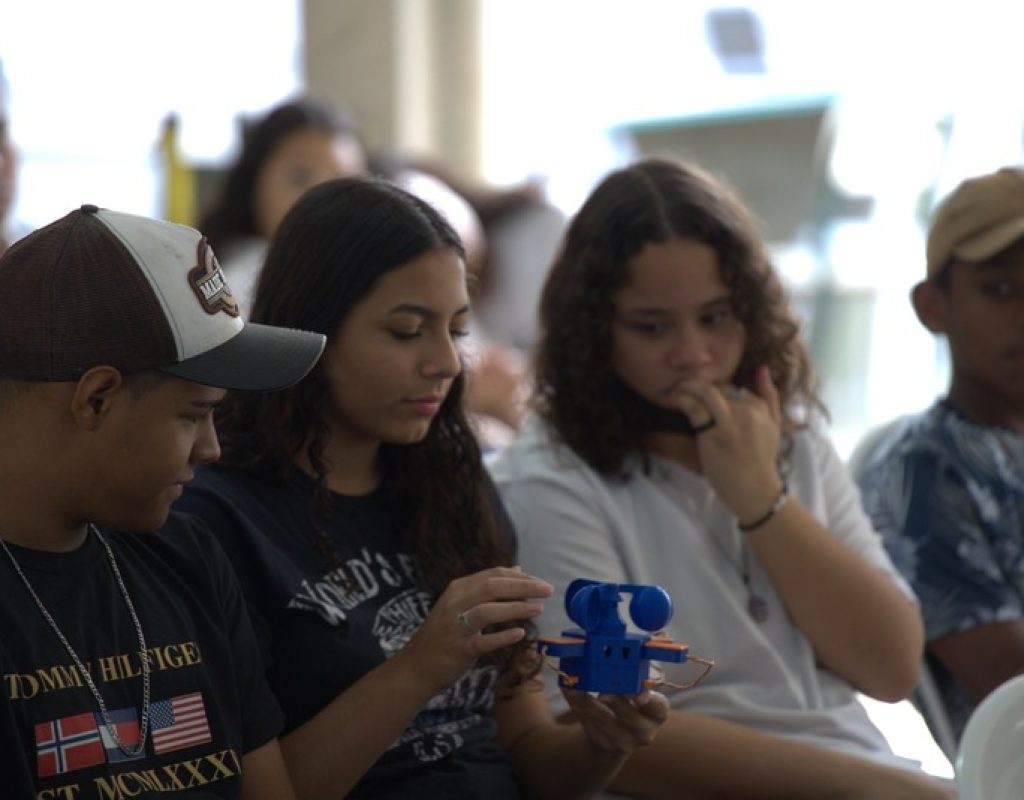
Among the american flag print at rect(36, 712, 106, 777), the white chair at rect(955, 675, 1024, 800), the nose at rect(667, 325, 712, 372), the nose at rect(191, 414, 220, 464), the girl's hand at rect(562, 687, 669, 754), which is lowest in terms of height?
the girl's hand at rect(562, 687, 669, 754)

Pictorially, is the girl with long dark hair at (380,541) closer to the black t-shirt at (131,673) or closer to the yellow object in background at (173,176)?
the black t-shirt at (131,673)

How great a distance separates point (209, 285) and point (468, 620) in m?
0.45

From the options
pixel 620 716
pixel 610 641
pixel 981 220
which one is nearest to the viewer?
pixel 610 641

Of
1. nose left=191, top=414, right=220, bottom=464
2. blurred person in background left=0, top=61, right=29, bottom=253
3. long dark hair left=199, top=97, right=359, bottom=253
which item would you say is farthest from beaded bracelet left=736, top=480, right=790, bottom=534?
long dark hair left=199, top=97, right=359, bottom=253

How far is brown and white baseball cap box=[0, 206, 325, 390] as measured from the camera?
4.45ft

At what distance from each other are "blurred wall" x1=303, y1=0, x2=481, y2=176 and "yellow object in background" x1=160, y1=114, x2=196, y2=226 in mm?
1386

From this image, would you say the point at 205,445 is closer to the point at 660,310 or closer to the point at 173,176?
the point at 660,310

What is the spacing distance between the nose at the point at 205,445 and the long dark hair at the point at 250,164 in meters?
2.91

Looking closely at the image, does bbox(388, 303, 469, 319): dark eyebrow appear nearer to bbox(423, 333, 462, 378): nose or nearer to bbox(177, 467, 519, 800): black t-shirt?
bbox(423, 333, 462, 378): nose

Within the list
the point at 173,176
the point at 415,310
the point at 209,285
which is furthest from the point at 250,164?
the point at 209,285

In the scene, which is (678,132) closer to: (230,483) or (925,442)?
(925,442)

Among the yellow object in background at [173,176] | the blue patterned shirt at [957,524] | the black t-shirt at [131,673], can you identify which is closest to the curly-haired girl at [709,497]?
the blue patterned shirt at [957,524]

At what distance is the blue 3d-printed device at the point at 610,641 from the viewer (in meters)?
1.60

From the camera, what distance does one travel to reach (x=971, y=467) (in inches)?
93.0
